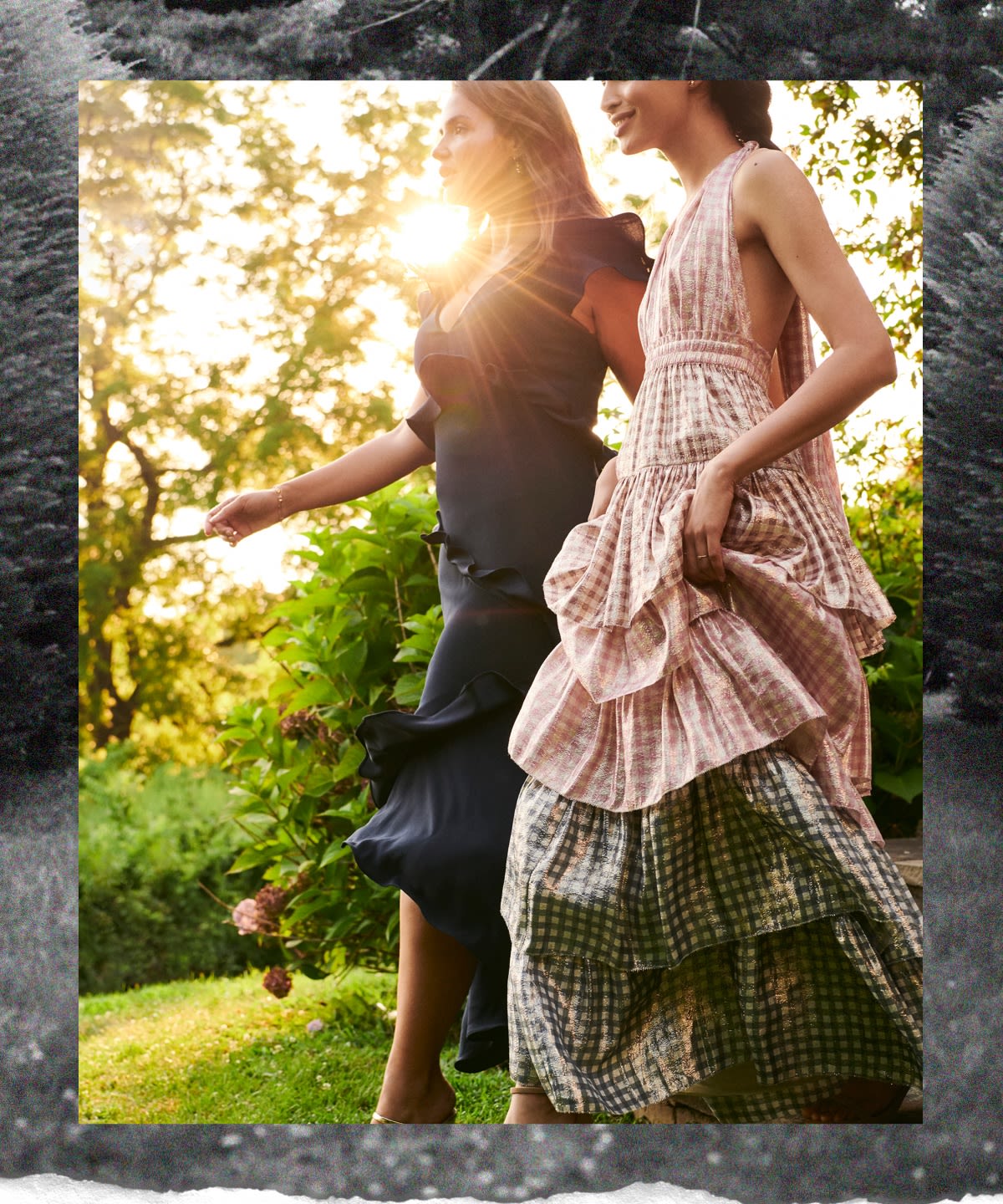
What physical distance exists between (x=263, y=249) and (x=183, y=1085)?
7.09 ft

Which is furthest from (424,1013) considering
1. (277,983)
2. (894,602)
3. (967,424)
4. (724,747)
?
(967,424)

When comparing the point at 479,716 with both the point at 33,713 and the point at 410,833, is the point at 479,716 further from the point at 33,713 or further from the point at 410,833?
the point at 33,713

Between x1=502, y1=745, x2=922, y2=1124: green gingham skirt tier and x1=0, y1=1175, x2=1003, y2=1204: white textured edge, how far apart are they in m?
0.41

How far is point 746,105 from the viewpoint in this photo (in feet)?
9.20

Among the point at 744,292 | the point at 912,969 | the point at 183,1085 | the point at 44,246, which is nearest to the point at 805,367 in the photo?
the point at 744,292

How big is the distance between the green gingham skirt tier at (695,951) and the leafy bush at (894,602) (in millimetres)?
654

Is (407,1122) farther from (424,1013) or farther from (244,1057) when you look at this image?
(244,1057)

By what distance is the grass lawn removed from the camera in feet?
9.48

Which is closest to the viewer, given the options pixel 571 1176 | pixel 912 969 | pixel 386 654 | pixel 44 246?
pixel 912 969

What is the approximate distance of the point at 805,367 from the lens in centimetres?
267

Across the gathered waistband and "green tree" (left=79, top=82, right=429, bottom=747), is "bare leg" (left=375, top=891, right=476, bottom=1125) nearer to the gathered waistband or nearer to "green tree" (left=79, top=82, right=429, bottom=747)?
"green tree" (left=79, top=82, right=429, bottom=747)

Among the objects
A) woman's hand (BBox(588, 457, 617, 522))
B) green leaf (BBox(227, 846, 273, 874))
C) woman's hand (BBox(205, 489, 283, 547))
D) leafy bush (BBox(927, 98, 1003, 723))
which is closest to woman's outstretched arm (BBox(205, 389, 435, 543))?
woman's hand (BBox(205, 489, 283, 547))

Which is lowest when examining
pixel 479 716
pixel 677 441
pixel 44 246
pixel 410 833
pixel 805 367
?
pixel 410 833

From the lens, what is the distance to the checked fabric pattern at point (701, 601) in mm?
2443
